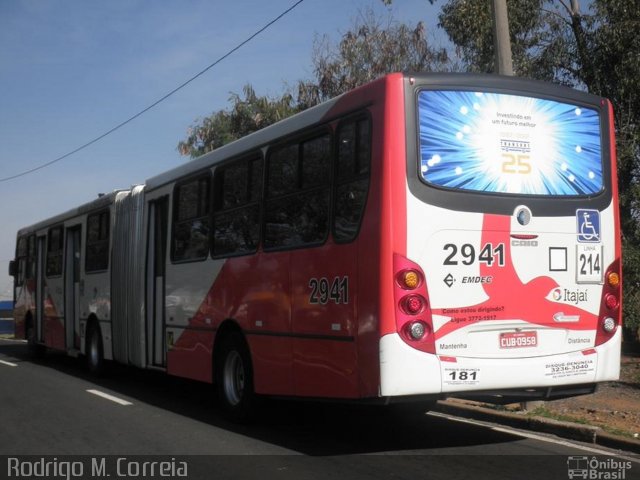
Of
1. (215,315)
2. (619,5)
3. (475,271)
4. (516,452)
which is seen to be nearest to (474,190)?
(475,271)

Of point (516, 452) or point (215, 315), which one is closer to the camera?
point (516, 452)

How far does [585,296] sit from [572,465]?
1.54 m

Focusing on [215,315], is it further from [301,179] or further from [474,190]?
[474,190]

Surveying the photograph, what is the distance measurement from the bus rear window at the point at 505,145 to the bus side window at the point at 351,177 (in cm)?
49

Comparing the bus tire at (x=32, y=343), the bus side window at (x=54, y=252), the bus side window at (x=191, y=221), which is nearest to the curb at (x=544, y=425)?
the bus side window at (x=191, y=221)

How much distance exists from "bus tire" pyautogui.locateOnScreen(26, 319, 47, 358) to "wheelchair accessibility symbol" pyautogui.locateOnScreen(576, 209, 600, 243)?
13.3m

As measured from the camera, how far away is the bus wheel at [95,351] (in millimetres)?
13367

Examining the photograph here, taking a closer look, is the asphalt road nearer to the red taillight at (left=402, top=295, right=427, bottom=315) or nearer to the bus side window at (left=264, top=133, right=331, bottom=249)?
the red taillight at (left=402, top=295, right=427, bottom=315)

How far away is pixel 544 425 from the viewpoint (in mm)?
8023

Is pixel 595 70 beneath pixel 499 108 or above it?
above

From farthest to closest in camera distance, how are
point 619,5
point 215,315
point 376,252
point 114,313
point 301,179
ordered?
point 619,5 < point 114,313 < point 215,315 < point 301,179 < point 376,252

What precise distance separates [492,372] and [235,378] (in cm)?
340

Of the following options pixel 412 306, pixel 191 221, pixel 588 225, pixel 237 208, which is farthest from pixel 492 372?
pixel 191 221

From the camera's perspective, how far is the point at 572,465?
6496mm
